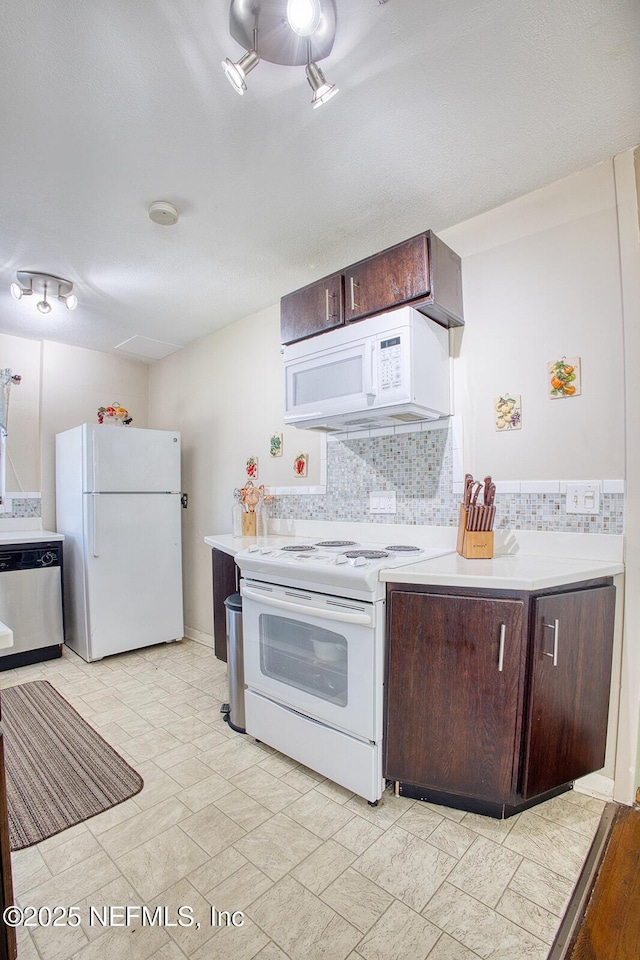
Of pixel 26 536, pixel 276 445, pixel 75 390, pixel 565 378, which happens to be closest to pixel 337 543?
pixel 276 445

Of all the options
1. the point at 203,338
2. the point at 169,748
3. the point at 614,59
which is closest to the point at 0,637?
the point at 169,748

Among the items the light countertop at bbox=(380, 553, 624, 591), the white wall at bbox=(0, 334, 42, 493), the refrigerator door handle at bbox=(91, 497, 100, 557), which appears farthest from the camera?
the white wall at bbox=(0, 334, 42, 493)

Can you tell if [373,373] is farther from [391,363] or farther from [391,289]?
[391,289]

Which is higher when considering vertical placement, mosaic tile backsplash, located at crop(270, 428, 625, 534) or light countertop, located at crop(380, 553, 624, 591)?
mosaic tile backsplash, located at crop(270, 428, 625, 534)

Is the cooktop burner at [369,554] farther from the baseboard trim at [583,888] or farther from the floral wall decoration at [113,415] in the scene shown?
the floral wall decoration at [113,415]

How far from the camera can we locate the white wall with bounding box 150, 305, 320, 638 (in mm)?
3084

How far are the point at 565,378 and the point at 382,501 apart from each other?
104cm

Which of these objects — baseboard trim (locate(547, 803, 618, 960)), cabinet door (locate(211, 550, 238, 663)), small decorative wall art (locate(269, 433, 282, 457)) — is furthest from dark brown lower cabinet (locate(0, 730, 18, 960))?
small decorative wall art (locate(269, 433, 282, 457))

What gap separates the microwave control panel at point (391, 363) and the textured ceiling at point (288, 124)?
626 mm

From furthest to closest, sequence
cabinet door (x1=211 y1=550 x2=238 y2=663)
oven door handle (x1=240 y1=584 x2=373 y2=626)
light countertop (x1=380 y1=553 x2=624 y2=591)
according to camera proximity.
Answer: cabinet door (x1=211 y1=550 x2=238 y2=663) < oven door handle (x1=240 y1=584 x2=373 y2=626) < light countertop (x1=380 y1=553 x2=624 y2=591)

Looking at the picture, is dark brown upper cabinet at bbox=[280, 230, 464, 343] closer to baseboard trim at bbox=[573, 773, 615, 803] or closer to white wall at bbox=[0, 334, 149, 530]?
baseboard trim at bbox=[573, 773, 615, 803]

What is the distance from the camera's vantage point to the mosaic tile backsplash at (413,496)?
186 cm

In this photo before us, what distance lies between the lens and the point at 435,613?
160 centimetres

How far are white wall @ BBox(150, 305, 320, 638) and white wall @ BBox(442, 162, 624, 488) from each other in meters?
1.09
